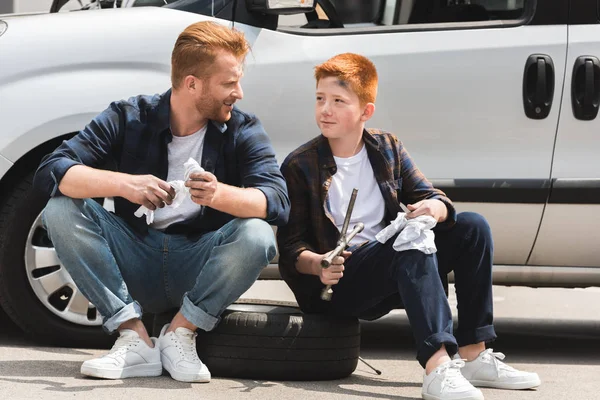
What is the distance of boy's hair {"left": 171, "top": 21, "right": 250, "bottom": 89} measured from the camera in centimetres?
412

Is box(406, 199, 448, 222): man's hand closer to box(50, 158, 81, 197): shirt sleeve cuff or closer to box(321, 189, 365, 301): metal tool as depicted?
box(321, 189, 365, 301): metal tool

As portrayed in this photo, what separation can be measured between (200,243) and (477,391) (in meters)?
1.07

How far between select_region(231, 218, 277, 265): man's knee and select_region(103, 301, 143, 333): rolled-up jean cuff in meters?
0.44

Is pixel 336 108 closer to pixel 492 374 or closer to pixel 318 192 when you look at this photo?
pixel 318 192

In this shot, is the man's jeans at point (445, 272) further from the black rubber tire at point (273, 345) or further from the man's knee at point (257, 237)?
the man's knee at point (257, 237)

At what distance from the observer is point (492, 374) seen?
4148 millimetres

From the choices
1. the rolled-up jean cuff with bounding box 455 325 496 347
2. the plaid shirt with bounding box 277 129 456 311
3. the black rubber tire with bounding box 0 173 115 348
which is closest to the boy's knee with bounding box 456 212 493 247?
the plaid shirt with bounding box 277 129 456 311

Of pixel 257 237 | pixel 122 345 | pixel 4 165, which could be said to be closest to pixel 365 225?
pixel 257 237

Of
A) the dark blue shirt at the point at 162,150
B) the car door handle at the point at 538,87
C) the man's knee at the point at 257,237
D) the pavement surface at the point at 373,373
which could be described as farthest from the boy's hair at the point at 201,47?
the car door handle at the point at 538,87

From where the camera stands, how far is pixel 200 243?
13.6 feet

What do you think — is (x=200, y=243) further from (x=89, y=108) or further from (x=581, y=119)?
(x=581, y=119)

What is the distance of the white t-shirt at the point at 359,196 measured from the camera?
4.22 meters

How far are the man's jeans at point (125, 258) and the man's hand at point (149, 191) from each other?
0.21 metres

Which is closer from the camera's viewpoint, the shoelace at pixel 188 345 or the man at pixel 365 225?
the shoelace at pixel 188 345
